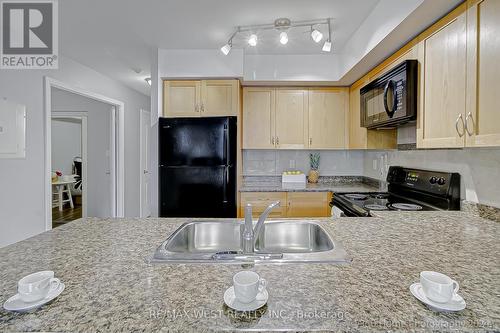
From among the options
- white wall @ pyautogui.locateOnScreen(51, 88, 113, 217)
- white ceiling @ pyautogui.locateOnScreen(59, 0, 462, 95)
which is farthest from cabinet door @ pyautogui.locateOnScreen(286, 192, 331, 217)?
white wall @ pyautogui.locateOnScreen(51, 88, 113, 217)

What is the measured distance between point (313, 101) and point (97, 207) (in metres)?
3.89

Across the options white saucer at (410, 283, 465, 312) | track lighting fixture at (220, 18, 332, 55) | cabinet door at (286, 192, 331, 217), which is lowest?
cabinet door at (286, 192, 331, 217)

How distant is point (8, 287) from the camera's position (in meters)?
0.74

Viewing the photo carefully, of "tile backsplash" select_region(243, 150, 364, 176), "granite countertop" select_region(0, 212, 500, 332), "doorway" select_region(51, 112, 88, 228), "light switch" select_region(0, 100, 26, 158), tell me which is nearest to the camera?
"granite countertop" select_region(0, 212, 500, 332)

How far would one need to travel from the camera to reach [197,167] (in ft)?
8.82

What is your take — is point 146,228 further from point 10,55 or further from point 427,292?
point 10,55

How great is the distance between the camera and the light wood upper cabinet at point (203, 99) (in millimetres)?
2881

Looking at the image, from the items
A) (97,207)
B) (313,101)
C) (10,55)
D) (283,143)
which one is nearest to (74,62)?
(10,55)

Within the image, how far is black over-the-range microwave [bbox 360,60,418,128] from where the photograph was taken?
176 cm

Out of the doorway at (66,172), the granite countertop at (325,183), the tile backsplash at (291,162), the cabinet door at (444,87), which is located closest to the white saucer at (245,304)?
the cabinet door at (444,87)

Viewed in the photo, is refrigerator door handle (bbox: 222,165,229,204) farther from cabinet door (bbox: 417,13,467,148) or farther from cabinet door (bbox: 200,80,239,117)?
cabinet door (bbox: 417,13,467,148)

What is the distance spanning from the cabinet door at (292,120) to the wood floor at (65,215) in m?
4.29

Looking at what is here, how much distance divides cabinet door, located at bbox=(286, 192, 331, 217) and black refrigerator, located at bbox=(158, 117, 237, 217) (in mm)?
660

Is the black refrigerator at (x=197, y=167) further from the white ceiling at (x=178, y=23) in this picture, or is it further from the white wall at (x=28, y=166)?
the white wall at (x=28, y=166)
